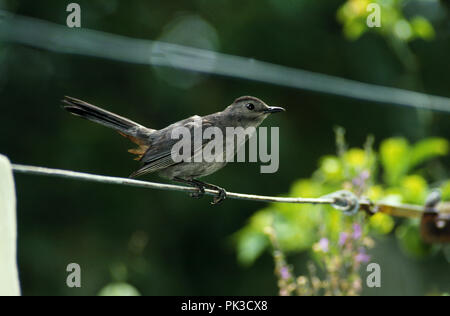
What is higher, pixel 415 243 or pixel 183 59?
pixel 183 59

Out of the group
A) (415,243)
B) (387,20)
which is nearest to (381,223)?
(415,243)

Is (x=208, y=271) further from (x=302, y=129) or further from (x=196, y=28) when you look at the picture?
(x=196, y=28)

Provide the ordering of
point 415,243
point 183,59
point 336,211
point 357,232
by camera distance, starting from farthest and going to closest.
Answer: point 183,59, point 415,243, point 336,211, point 357,232

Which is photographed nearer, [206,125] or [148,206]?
[206,125]

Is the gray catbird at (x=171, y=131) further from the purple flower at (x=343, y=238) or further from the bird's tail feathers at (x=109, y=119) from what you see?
the purple flower at (x=343, y=238)

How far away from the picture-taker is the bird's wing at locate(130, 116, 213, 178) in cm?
336

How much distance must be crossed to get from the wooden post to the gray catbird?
1316mm

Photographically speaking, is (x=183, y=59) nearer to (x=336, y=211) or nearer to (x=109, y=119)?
(x=109, y=119)

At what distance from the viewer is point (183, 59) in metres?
4.69

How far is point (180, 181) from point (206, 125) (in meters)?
0.37

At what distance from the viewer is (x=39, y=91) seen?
22.4 feet

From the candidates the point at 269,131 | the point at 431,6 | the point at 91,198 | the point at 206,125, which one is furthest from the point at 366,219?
the point at 91,198

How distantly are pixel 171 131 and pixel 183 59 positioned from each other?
1250 mm

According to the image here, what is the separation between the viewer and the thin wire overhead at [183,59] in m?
4.16
